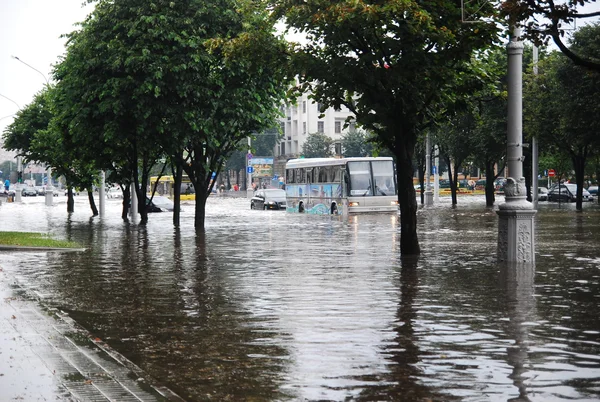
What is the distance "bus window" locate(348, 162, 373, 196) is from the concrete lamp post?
29.0m

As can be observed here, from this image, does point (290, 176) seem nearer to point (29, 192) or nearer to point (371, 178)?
point (371, 178)

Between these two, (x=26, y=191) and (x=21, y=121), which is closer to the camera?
(x=21, y=121)

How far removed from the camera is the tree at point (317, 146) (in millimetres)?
127188

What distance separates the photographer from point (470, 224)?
37.3m

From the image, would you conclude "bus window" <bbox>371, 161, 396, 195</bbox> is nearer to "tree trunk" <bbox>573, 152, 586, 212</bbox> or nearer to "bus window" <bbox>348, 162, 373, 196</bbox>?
"bus window" <bbox>348, 162, 373, 196</bbox>

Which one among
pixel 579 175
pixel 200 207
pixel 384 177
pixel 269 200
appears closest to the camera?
pixel 200 207

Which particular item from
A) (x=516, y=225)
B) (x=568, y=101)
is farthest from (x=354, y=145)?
(x=516, y=225)

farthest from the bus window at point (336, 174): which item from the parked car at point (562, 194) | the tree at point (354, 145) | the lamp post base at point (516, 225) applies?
the tree at point (354, 145)

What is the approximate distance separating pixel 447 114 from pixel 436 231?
37.2ft

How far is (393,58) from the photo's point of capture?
20422 mm

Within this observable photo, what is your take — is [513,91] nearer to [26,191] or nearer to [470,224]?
[470,224]

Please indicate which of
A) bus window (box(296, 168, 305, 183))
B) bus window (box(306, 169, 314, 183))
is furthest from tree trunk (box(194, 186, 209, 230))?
bus window (box(296, 168, 305, 183))

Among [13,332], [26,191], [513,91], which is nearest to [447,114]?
[513,91]

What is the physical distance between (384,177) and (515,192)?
98.0 feet
